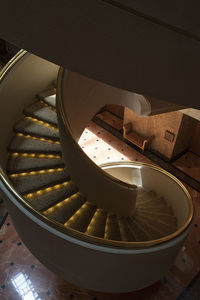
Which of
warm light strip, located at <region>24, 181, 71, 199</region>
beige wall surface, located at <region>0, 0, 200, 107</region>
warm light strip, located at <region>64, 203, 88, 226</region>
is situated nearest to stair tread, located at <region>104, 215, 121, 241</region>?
warm light strip, located at <region>64, 203, 88, 226</region>

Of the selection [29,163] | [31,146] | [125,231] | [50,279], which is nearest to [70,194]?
[29,163]

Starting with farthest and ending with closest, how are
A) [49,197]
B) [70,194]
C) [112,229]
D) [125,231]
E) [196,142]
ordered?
[196,142], [125,231], [112,229], [70,194], [49,197]

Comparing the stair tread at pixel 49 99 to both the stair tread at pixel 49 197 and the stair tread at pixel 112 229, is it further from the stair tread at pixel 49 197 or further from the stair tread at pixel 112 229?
the stair tread at pixel 112 229

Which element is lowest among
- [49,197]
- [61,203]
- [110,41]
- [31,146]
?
[61,203]

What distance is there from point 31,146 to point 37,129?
339mm

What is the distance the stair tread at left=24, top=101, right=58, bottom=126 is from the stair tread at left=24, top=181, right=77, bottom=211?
122cm

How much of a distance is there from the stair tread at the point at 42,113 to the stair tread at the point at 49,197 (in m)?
1.22

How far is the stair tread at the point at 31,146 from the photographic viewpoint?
4.18 metres

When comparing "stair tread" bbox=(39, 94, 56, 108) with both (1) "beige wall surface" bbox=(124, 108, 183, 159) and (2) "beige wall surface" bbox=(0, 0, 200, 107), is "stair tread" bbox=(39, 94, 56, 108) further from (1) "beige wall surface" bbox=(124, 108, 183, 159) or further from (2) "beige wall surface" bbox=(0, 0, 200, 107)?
(1) "beige wall surface" bbox=(124, 108, 183, 159)

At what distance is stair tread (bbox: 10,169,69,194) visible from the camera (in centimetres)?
374

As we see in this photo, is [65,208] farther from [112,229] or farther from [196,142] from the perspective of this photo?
Result: [196,142]

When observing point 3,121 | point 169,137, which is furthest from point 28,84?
point 169,137

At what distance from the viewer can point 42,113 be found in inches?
180

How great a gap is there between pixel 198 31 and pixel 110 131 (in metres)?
7.31
